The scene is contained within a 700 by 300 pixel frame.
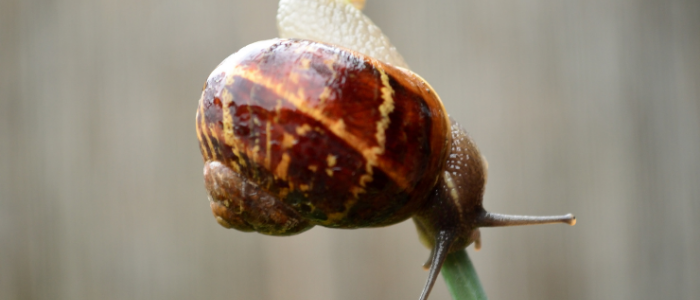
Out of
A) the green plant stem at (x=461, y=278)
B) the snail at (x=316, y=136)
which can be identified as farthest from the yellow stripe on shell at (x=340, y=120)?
the green plant stem at (x=461, y=278)

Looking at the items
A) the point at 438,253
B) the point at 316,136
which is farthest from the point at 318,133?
the point at 438,253

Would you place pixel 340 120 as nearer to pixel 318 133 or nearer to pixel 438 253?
pixel 318 133

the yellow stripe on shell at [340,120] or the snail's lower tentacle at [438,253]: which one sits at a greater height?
the yellow stripe on shell at [340,120]

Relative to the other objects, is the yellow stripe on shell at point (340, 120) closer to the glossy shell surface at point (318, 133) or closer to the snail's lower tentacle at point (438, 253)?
the glossy shell surface at point (318, 133)

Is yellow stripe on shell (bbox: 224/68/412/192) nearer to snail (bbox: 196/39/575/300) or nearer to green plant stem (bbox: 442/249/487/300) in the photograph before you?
snail (bbox: 196/39/575/300)

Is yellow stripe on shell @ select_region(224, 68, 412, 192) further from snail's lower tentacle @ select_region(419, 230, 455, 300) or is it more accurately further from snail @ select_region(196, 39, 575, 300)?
snail's lower tentacle @ select_region(419, 230, 455, 300)

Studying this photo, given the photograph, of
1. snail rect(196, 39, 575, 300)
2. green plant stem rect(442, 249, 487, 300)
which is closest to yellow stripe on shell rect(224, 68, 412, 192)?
snail rect(196, 39, 575, 300)

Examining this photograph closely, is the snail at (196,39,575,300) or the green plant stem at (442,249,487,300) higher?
the snail at (196,39,575,300)
